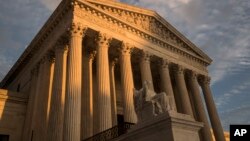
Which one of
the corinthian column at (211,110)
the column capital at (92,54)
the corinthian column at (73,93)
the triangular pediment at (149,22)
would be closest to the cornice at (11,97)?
the column capital at (92,54)

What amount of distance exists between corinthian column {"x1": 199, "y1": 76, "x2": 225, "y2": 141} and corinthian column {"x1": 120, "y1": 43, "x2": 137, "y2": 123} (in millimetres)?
10511

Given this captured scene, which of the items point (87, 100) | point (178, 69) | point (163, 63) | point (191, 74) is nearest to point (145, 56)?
point (163, 63)

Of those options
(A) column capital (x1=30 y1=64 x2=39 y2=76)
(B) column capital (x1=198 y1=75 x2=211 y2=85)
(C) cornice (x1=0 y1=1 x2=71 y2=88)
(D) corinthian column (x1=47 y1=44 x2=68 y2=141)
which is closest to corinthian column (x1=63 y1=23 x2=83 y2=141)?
(D) corinthian column (x1=47 y1=44 x2=68 y2=141)

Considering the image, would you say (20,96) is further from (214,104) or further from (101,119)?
(214,104)

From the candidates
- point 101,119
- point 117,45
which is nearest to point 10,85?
point 117,45

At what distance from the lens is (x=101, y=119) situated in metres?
18.5

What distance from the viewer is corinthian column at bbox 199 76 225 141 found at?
28.0 meters

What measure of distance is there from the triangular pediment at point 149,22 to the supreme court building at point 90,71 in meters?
0.09

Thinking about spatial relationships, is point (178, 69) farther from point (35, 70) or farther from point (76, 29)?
point (35, 70)

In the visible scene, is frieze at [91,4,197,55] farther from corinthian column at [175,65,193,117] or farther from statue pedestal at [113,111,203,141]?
statue pedestal at [113,111,203,141]

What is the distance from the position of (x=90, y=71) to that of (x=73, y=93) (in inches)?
229

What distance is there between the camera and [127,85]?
70.8 feet

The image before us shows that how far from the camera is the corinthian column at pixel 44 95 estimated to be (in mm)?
21056

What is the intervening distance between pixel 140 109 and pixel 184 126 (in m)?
2.86
